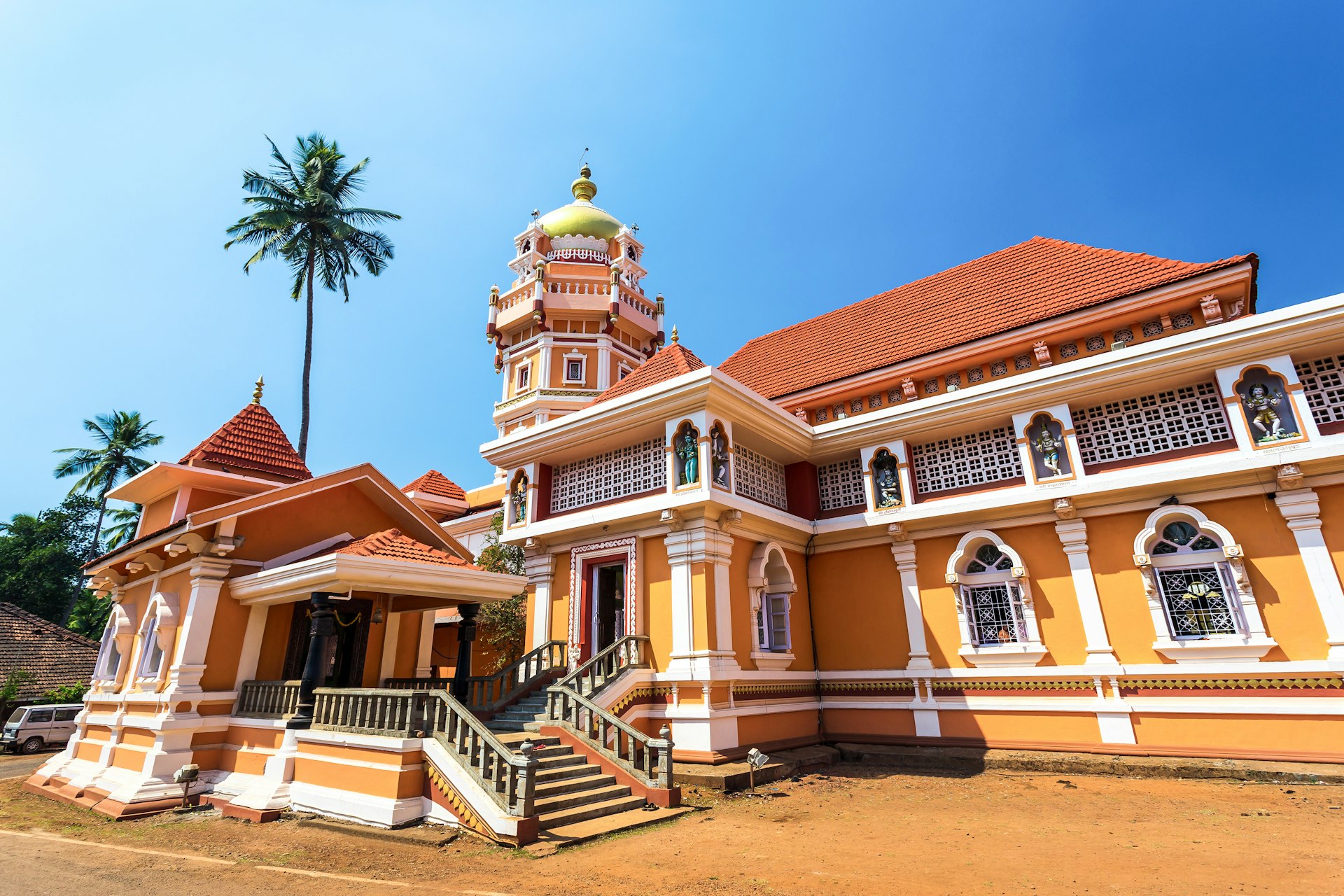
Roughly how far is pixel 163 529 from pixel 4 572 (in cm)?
4223

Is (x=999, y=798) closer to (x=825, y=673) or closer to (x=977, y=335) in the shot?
(x=825, y=673)

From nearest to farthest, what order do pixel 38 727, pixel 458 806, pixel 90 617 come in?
pixel 458 806 → pixel 38 727 → pixel 90 617

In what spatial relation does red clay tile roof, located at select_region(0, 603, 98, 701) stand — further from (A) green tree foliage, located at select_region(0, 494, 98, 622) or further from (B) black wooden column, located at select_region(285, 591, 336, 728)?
(B) black wooden column, located at select_region(285, 591, 336, 728)

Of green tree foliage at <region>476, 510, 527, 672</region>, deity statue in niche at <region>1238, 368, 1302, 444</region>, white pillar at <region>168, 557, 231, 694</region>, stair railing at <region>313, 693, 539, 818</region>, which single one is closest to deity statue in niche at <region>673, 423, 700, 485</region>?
stair railing at <region>313, 693, 539, 818</region>

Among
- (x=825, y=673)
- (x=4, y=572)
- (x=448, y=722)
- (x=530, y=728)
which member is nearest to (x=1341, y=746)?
(x=825, y=673)

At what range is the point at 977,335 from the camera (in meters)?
12.9

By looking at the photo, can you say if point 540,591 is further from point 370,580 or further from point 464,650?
point 370,580

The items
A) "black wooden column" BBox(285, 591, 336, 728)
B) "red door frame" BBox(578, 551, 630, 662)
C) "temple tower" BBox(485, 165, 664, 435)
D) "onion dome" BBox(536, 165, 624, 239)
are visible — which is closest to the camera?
"black wooden column" BBox(285, 591, 336, 728)

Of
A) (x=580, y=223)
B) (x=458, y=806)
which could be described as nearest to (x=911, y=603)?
(x=458, y=806)

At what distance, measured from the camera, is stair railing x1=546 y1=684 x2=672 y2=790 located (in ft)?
26.7

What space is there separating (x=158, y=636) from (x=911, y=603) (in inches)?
473

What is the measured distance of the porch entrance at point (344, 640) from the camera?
988cm

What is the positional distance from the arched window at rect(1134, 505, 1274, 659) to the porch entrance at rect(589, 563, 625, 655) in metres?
8.27

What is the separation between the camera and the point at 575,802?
7469 mm
